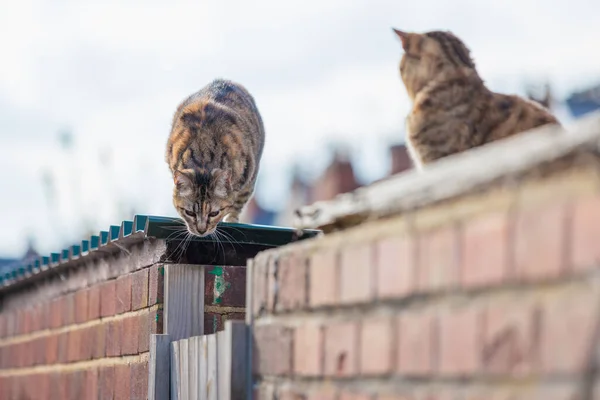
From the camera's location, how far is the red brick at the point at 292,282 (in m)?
1.78

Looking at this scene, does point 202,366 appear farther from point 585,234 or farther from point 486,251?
point 585,234

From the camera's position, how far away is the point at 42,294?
16.7 feet

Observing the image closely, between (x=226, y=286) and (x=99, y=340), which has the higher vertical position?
(x=226, y=286)

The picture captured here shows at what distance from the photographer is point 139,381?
→ 125 inches

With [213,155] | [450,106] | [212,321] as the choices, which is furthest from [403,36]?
[213,155]

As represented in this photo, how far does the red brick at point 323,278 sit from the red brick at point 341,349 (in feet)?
0.19

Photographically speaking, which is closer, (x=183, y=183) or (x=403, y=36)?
(x=403, y=36)

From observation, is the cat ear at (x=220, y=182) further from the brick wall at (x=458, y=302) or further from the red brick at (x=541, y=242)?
the red brick at (x=541, y=242)

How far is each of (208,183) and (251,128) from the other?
92 centimetres

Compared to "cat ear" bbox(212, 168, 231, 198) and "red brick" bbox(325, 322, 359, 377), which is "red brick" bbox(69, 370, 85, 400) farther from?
"red brick" bbox(325, 322, 359, 377)

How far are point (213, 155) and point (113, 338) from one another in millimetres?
2427

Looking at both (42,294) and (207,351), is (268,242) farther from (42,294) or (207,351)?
(42,294)

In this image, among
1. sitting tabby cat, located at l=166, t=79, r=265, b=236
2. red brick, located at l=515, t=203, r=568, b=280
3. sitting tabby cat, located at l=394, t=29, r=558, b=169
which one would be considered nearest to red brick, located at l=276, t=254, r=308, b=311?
red brick, located at l=515, t=203, r=568, b=280

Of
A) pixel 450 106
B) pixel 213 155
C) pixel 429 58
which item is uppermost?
pixel 213 155
